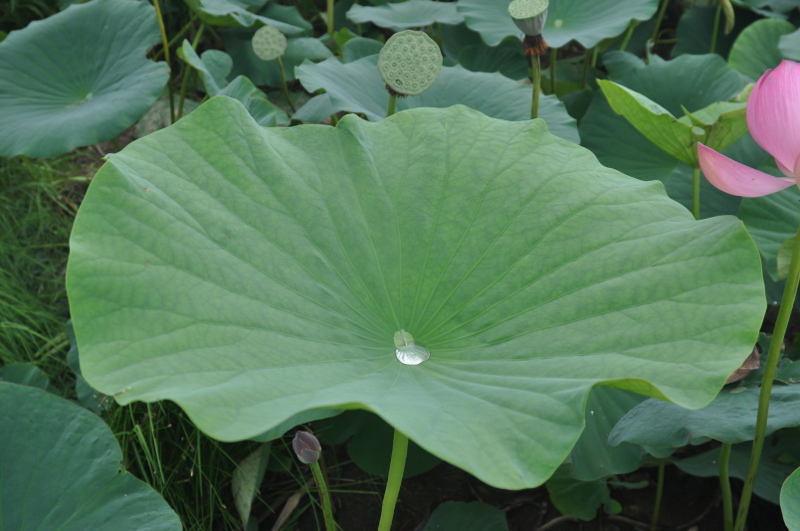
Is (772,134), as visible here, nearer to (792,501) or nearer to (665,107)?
(792,501)

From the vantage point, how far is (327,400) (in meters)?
0.66

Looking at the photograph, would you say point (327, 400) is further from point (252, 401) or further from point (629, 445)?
point (629, 445)

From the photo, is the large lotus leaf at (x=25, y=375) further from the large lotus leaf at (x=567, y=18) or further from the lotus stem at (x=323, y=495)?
the large lotus leaf at (x=567, y=18)

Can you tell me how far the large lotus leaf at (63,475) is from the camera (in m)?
0.91

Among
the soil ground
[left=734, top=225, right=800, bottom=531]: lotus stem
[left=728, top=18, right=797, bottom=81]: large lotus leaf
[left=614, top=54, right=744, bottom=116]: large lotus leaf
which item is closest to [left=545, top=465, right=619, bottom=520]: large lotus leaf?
the soil ground

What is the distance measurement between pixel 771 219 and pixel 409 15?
1.20m

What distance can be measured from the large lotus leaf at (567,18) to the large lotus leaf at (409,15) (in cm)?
7

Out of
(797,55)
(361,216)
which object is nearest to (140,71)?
(361,216)

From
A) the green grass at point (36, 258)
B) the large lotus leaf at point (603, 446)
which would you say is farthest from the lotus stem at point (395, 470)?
the green grass at point (36, 258)

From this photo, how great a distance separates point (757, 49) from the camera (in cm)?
208

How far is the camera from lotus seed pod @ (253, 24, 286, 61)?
174 cm

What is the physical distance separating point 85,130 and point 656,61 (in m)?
1.41

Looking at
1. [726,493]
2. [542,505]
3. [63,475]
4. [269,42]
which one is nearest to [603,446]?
[726,493]

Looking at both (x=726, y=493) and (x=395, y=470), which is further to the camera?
(x=726, y=493)
